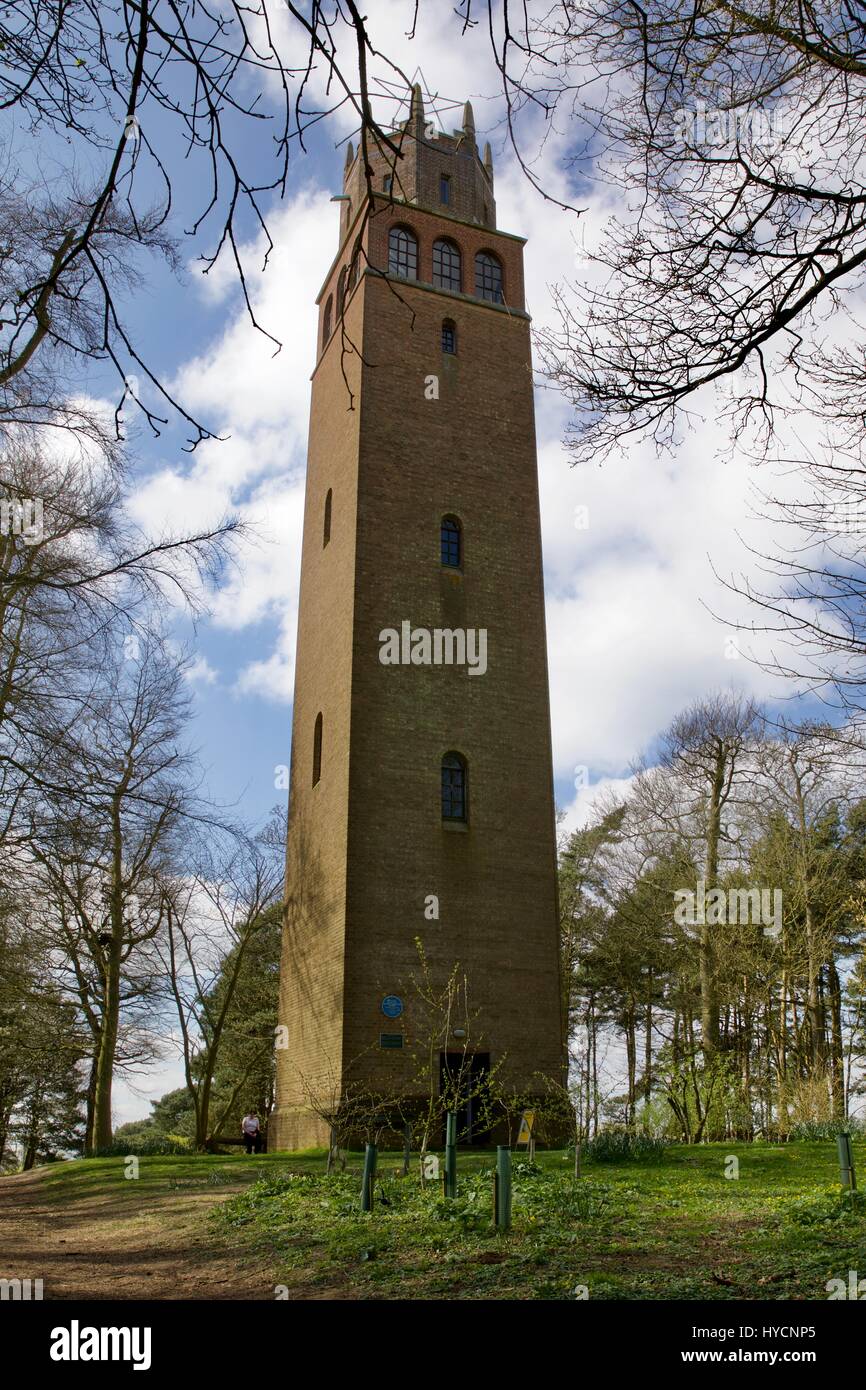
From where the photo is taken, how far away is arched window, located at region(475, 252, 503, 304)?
26391mm

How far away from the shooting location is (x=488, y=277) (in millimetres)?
26688

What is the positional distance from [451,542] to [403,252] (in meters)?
7.84

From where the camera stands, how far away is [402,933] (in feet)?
64.1

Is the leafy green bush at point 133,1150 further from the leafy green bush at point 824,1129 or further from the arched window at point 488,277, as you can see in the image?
the arched window at point 488,277

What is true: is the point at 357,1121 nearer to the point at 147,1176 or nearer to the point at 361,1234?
the point at 147,1176

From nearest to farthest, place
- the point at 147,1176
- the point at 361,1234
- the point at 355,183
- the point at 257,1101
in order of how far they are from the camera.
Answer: the point at 361,1234, the point at 147,1176, the point at 355,183, the point at 257,1101

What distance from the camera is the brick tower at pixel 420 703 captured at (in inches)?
772
